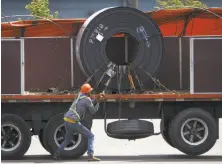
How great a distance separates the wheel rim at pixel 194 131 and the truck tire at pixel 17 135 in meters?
3.43

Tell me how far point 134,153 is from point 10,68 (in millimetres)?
4267

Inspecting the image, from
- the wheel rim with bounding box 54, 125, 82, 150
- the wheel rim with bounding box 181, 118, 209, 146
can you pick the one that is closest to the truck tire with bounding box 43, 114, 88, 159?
the wheel rim with bounding box 54, 125, 82, 150

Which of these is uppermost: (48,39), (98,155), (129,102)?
(48,39)

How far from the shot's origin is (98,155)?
70.7 feet

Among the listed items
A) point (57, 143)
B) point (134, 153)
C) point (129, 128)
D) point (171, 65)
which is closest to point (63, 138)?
point (57, 143)

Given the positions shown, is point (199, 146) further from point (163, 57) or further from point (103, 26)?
point (103, 26)

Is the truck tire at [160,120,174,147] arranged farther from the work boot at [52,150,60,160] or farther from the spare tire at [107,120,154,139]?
the work boot at [52,150,60,160]

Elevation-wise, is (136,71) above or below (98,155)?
above

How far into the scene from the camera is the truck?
1962 centimetres

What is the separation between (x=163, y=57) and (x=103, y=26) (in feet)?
5.08

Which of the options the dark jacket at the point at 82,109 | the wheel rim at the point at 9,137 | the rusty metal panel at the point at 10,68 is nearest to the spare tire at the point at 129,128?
the dark jacket at the point at 82,109

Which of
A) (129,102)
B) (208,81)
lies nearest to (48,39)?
(129,102)

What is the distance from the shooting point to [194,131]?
788 inches

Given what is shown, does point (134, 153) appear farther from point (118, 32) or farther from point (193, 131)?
point (118, 32)
